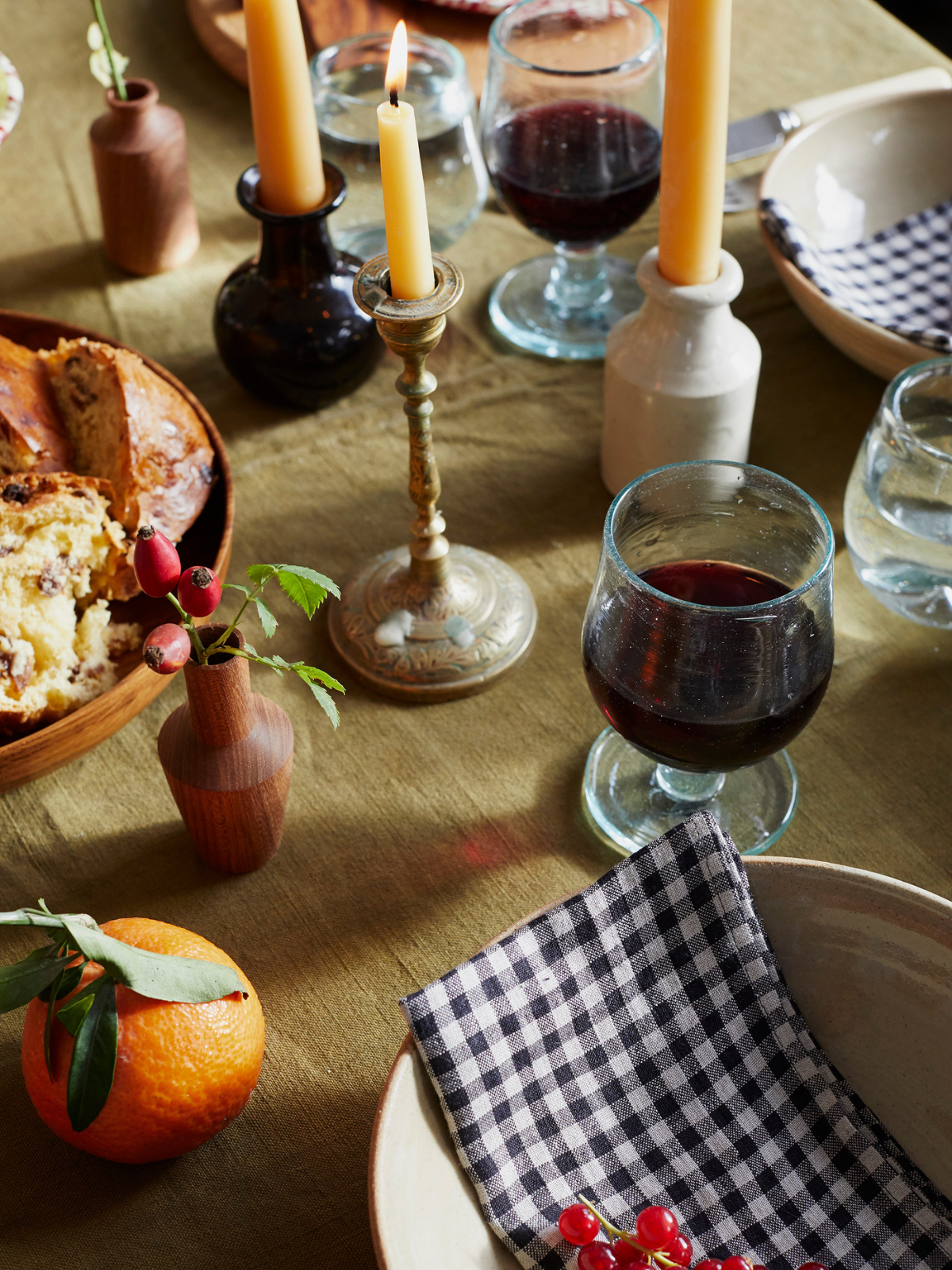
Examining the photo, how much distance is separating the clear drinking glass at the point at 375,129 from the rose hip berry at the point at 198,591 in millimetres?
476

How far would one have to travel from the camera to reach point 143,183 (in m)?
0.92

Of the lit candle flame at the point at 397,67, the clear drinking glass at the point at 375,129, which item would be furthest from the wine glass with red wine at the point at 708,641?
the clear drinking glass at the point at 375,129

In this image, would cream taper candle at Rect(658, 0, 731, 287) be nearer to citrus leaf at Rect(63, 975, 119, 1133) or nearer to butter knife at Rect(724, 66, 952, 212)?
butter knife at Rect(724, 66, 952, 212)

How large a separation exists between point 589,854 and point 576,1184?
18 cm

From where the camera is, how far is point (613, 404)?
0.75 m

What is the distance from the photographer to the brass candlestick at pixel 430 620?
0.69 m

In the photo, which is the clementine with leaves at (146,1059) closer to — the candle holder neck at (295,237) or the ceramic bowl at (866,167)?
the candle holder neck at (295,237)

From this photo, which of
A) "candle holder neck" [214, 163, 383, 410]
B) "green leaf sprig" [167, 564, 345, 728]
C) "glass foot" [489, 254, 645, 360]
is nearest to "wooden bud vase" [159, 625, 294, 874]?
"green leaf sprig" [167, 564, 345, 728]

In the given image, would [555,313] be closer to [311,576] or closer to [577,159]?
[577,159]

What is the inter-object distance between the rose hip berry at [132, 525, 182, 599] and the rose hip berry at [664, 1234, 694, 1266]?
1.04ft

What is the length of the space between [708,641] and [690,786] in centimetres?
16

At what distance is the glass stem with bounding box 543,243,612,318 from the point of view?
922 mm

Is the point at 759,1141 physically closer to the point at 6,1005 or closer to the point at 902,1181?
the point at 902,1181

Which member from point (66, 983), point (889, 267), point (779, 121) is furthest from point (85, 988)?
point (779, 121)
